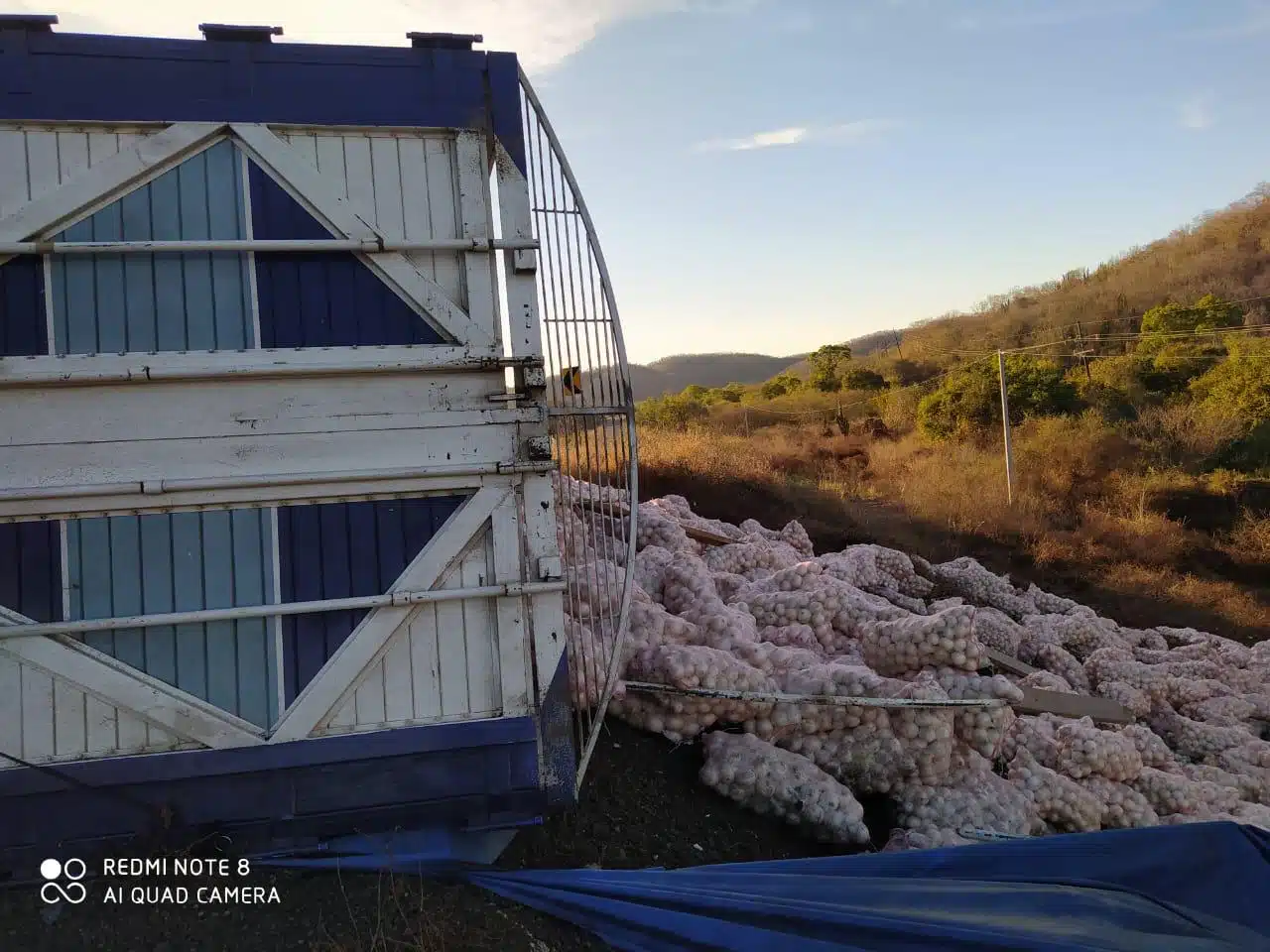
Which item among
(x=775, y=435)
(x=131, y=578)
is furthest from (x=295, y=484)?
(x=775, y=435)

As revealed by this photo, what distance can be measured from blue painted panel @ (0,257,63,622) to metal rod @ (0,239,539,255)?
103 millimetres

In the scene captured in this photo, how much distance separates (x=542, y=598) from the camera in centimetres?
414

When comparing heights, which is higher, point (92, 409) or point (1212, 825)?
point (92, 409)

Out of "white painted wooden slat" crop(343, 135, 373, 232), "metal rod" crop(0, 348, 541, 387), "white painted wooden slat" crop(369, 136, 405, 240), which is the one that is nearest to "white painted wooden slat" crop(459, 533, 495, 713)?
"metal rod" crop(0, 348, 541, 387)

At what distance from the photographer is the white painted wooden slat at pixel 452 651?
13.3 feet

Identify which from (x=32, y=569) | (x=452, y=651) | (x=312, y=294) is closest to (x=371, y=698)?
(x=452, y=651)

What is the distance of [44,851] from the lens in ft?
12.4

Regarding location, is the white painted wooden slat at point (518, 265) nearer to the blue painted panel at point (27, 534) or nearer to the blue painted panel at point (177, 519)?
the blue painted panel at point (177, 519)

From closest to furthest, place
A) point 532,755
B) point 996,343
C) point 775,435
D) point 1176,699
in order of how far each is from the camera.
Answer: point 532,755
point 1176,699
point 775,435
point 996,343

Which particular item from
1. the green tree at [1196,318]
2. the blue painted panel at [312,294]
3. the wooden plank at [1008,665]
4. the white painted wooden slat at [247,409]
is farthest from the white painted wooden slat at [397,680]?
the green tree at [1196,318]

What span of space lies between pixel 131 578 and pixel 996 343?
39.1 meters

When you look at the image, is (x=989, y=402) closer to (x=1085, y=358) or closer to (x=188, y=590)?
(x=1085, y=358)

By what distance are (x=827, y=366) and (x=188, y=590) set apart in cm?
3021

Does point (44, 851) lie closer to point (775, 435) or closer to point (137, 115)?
point (137, 115)
